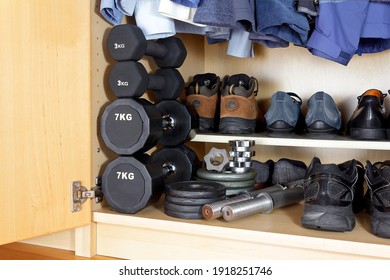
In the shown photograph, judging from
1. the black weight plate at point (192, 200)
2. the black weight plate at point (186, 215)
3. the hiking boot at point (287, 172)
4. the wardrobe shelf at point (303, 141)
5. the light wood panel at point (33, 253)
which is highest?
the wardrobe shelf at point (303, 141)

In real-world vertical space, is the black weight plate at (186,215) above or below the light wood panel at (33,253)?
above

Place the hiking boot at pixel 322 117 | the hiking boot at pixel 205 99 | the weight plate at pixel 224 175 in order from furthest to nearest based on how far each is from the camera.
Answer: the hiking boot at pixel 205 99
the hiking boot at pixel 322 117
the weight plate at pixel 224 175

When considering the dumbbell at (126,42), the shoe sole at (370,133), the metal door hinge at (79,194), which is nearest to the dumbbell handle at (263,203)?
the shoe sole at (370,133)

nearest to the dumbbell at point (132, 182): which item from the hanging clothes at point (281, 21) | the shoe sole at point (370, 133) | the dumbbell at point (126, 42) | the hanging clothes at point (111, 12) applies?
the dumbbell at point (126, 42)

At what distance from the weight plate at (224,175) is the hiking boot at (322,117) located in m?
0.27

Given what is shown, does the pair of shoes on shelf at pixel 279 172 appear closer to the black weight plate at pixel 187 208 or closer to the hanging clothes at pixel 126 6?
the black weight plate at pixel 187 208

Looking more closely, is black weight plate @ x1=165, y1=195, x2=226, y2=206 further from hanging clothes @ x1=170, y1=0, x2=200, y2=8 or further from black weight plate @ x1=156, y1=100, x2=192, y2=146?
hanging clothes @ x1=170, y1=0, x2=200, y2=8

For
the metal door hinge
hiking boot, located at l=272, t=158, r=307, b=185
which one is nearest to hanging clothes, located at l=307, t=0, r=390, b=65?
hiking boot, located at l=272, t=158, r=307, b=185

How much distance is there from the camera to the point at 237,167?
60.2 inches

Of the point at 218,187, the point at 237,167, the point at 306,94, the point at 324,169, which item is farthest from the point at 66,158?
the point at 306,94

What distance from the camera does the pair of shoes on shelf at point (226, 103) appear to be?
5.50 ft

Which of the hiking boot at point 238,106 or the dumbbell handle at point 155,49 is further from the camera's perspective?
the hiking boot at point 238,106

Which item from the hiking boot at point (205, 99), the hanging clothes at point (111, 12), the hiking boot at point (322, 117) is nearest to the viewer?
the hanging clothes at point (111, 12)

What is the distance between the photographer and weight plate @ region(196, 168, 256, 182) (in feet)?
4.87
